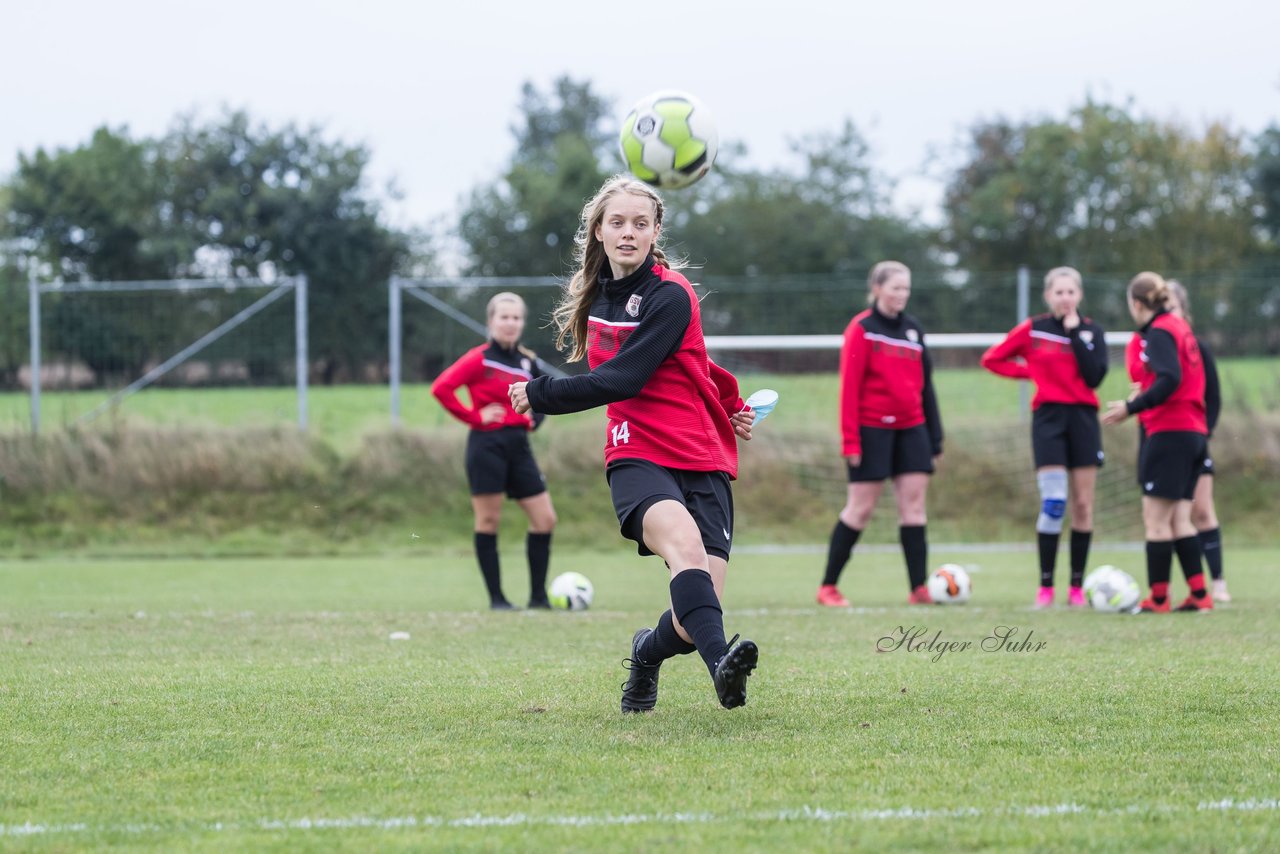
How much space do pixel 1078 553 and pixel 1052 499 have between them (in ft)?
1.40

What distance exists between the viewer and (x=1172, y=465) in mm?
8242

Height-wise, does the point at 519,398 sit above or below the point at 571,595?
above

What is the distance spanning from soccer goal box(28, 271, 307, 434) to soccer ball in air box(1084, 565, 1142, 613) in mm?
10817

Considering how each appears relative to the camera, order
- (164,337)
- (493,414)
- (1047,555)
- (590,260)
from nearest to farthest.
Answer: (590,260) < (493,414) < (1047,555) < (164,337)

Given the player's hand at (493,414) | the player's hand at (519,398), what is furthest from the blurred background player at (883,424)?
the player's hand at (519,398)

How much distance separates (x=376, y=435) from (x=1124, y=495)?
8464 mm

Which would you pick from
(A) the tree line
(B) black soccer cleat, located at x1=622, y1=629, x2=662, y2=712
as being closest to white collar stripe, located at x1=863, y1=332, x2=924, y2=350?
(B) black soccer cleat, located at x1=622, y1=629, x2=662, y2=712

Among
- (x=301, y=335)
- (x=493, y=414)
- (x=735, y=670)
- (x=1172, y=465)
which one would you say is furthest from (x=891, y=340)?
(x=301, y=335)

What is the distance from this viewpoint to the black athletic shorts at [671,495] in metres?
4.61

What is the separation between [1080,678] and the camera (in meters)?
5.37

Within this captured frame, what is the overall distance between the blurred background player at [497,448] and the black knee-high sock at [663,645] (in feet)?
13.8

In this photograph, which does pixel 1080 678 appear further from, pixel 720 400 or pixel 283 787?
pixel 283 787

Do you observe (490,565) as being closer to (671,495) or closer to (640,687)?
(640,687)

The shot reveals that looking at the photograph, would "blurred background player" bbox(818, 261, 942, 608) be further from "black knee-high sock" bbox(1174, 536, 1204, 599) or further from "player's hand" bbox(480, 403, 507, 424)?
"player's hand" bbox(480, 403, 507, 424)
